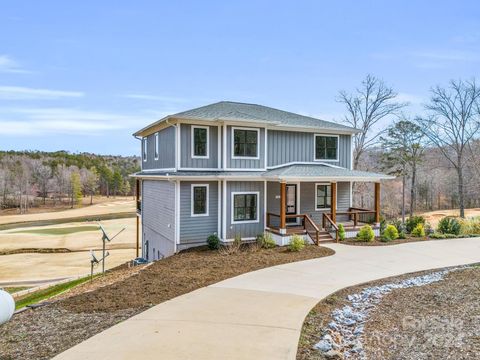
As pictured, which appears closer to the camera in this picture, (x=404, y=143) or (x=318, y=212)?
(x=318, y=212)

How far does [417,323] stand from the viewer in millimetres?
6805

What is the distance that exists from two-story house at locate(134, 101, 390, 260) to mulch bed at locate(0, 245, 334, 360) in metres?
2.20

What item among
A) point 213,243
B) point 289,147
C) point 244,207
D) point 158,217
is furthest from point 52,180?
point 213,243

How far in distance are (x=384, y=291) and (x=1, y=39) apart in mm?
26613

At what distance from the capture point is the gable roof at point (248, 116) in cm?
1538

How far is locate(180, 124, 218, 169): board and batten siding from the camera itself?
50.1 ft

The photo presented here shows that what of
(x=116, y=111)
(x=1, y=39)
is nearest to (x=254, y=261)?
(x=1, y=39)

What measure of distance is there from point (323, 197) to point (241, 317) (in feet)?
40.7

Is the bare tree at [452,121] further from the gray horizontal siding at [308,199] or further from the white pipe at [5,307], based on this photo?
the white pipe at [5,307]

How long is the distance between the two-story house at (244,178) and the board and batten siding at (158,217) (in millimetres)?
47

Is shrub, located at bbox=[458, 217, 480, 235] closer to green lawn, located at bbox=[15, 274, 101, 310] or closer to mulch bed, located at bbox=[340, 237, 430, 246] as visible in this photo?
mulch bed, located at bbox=[340, 237, 430, 246]

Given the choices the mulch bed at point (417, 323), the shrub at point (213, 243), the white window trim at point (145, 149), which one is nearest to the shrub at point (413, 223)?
the mulch bed at point (417, 323)

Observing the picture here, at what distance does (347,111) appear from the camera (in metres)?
33.7

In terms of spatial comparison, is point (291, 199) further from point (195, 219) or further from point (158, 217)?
point (158, 217)
